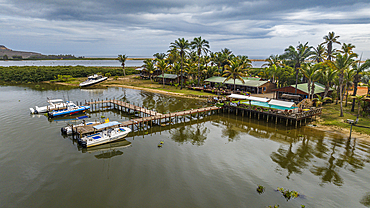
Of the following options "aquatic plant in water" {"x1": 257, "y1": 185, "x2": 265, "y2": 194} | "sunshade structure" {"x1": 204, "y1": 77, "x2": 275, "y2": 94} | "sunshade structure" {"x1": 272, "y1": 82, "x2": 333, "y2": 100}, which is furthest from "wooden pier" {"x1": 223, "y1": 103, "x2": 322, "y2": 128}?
"aquatic plant in water" {"x1": 257, "y1": 185, "x2": 265, "y2": 194}

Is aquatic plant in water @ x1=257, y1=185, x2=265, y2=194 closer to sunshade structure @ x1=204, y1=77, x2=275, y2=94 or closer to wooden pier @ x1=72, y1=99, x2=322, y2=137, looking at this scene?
wooden pier @ x1=72, y1=99, x2=322, y2=137

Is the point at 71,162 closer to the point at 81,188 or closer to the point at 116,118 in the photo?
the point at 81,188

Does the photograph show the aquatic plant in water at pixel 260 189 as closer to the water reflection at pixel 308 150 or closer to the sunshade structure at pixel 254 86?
the water reflection at pixel 308 150

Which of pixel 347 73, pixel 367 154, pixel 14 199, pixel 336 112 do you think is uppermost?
pixel 347 73

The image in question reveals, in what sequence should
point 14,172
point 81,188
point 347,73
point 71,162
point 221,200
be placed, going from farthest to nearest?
point 347,73, point 71,162, point 14,172, point 81,188, point 221,200

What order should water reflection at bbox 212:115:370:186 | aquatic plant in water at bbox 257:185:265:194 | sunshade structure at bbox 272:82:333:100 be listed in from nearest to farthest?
aquatic plant in water at bbox 257:185:265:194
water reflection at bbox 212:115:370:186
sunshade structure at bbox 272:82:333:100

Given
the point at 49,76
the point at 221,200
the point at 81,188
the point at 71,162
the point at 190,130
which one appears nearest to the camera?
the point at 221,200

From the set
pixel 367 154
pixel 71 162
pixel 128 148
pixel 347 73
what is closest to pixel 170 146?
pixel 128 148
